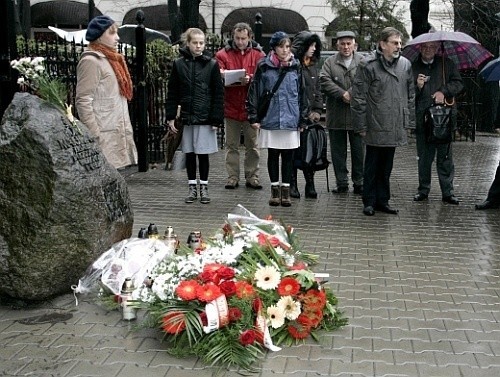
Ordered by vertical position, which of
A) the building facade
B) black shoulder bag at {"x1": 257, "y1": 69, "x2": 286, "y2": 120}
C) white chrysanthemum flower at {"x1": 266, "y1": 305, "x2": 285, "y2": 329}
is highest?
the building facade

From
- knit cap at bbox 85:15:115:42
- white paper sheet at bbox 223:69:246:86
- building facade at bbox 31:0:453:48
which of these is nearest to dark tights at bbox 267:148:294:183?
white paper sheet at bbox 223:69:246:86

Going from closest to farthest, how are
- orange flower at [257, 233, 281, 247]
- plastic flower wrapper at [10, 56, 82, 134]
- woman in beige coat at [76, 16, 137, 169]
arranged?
orange flower at [257, 233, 281, 247] → plastic flower wrapper at [10, 56, 82, 134] → woman in beige coat at [76, 16, 137, 169]

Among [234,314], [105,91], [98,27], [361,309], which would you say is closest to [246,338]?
[234,314]

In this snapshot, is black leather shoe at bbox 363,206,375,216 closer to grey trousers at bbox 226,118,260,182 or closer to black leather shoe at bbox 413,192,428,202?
black leather shoe at bbox 413,192,428,202

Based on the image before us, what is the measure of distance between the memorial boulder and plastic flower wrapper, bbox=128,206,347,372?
25.1 inches

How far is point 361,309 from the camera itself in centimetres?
511

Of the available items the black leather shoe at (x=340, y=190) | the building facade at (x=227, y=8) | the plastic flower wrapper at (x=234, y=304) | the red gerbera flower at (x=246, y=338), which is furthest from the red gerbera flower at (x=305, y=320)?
the building facade at (x=227, y=8)

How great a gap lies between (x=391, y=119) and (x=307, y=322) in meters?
3.96

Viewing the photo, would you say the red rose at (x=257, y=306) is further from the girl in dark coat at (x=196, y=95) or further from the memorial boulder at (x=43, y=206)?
the girl in dark coat at (x=196, y=95)

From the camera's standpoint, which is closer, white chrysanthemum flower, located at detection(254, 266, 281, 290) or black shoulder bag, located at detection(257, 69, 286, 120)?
white chrysanthemum flower, located at detection(254, 266, 281, 290)

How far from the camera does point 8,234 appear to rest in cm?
500

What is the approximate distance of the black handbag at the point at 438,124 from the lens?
848 centimetres

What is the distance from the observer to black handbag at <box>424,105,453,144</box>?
8.48m

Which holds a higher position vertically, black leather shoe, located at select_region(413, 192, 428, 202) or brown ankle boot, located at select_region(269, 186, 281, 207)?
brown ankle boot, located at select_region(269, 186, 281, 207)
